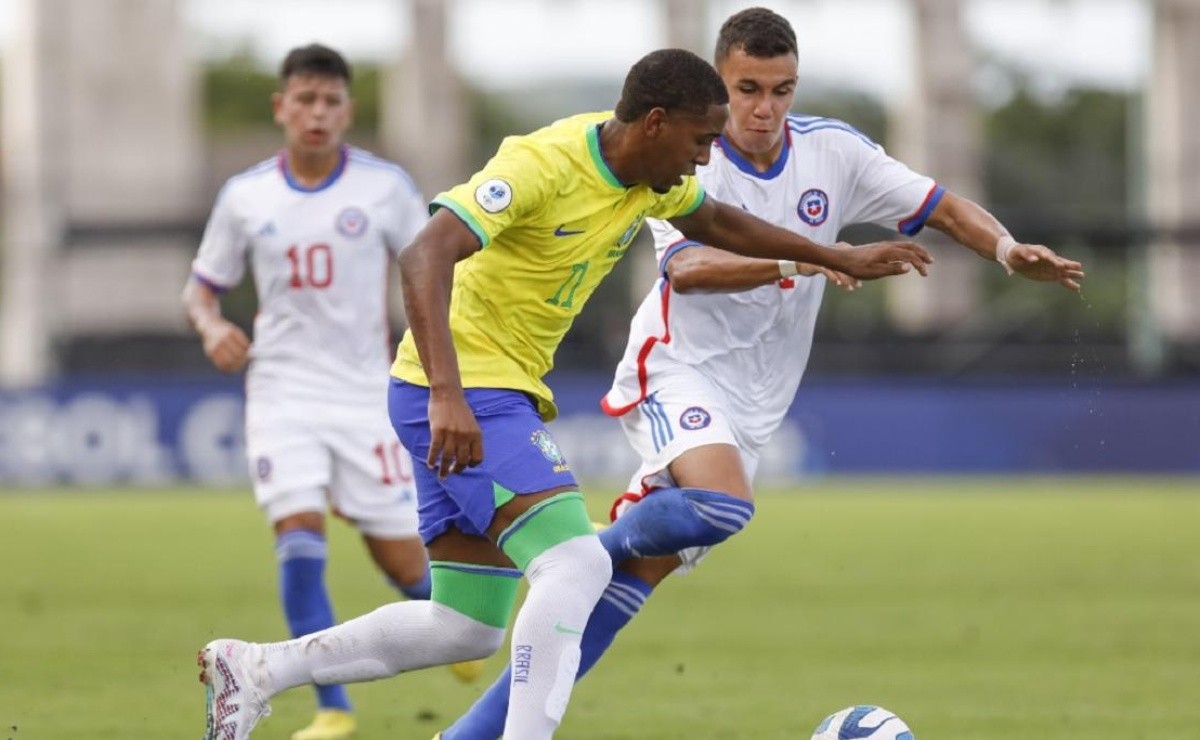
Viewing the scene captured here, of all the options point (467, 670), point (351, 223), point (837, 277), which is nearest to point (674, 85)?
point (837, 277)

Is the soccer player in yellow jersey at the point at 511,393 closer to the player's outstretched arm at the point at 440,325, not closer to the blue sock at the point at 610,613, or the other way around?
the player's outstretched arm at the point at 440,325

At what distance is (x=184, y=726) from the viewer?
8.54 meters

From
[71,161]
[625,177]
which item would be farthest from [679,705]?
[71,161]

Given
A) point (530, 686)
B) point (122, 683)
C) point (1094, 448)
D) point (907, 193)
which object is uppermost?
point (907, 193)

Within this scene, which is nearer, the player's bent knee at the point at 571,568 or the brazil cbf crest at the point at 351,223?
the player's bent knee at the point at 571,568

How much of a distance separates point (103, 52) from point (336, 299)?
86.9 ft

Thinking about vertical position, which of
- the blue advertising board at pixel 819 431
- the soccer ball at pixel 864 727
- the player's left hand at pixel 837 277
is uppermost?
the player's left hand at pixel 837 277

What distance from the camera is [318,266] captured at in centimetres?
930

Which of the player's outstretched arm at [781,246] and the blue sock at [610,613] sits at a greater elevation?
the player's outstretched arm at [781,246]

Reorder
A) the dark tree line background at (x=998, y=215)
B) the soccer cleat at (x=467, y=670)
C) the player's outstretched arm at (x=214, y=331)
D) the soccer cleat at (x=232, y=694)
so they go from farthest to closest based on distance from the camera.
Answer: the dark tree line background at (x=998, y=215) → the soccer cleat at (x=467, y=670) → the player's outstretched arm at (x=214, y=331) → the soccer cleat at (x=232, y=694)

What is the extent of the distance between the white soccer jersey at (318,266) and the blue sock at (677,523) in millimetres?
2171

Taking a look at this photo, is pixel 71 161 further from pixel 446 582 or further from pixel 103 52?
pixel 446 582

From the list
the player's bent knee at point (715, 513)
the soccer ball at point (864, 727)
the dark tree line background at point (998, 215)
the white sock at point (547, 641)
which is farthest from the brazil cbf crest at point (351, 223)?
the soccer ball at point (864, 727)

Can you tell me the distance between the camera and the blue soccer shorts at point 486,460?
21.2ft
